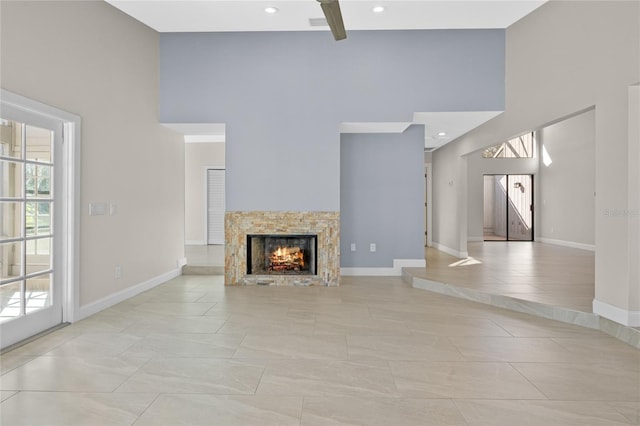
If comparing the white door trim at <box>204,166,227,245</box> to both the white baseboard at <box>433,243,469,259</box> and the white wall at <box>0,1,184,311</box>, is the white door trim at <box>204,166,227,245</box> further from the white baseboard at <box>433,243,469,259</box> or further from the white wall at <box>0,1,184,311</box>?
the white baseboard at <box>433,243,469,259</box>

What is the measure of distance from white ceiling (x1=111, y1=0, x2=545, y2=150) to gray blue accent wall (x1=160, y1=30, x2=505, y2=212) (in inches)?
8.8

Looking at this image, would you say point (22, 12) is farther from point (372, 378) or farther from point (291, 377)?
point (372, 378)

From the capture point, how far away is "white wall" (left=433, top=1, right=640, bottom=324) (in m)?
3.18

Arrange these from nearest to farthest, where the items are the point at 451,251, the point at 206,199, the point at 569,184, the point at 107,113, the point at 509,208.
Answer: the point at 107,113
the point at 451,251
the point at 206,199
the point at 569,184
the point at 509,208

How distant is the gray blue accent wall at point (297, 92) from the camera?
5.20m

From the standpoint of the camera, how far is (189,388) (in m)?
2.37

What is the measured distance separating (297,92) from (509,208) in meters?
10.3

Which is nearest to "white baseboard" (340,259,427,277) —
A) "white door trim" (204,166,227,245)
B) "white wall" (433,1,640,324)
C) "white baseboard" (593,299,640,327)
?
"white wall" (433,1,640,324)

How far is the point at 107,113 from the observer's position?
422 cm

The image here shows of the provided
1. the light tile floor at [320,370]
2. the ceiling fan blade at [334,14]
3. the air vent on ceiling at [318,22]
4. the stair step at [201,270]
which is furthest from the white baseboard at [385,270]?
the ceiling fan blade at [334,14]

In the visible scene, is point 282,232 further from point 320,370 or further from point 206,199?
point 206,199

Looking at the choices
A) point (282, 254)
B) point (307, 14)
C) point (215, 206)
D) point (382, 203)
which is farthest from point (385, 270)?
point (215, 206)

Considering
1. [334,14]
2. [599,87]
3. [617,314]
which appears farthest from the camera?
[599,87]

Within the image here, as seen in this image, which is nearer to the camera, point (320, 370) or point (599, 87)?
point (320, 370)
